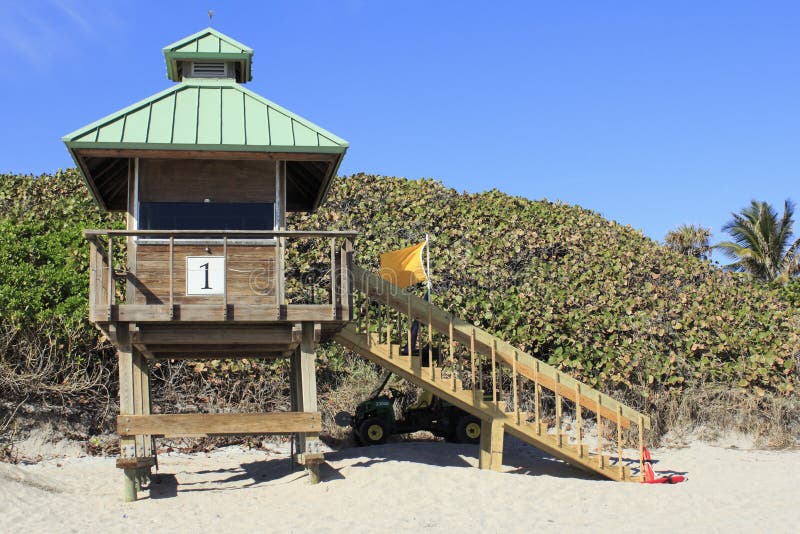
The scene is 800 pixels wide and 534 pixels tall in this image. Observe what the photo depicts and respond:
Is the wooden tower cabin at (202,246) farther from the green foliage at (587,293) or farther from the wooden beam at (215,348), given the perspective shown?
the green foliage at (587,293)

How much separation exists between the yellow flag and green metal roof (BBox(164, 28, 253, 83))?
13.0ft

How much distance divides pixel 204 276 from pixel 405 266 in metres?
4.17

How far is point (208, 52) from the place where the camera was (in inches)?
546

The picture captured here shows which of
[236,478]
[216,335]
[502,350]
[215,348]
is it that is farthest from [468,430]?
[216,335]

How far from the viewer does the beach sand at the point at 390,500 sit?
11.2 m

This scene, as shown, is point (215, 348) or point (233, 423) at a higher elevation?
point (215, 348)

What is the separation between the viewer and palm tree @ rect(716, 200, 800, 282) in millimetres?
38812

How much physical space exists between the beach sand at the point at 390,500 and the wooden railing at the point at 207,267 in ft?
8.44

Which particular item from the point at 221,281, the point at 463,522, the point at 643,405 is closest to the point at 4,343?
the point at 221,281

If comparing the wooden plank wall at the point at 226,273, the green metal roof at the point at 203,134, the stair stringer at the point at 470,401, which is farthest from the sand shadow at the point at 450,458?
the green metal roof at the point at 203,134

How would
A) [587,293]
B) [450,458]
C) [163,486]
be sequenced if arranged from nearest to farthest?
[163,486], [450,458], [587,293]

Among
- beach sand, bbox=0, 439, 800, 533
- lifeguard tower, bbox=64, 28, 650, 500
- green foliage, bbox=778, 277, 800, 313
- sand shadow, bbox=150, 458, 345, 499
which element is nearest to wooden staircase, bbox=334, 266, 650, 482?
lifeguard tower, bbox=64, 28, 650, 500

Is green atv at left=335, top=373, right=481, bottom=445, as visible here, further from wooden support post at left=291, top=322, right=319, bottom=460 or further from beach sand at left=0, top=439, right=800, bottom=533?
wooden support post at left=291, top=322, right=319, bottom=460

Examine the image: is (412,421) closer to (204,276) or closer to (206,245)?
(204,276)
